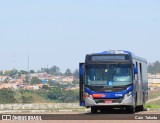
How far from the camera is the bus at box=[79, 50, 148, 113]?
36969 mm

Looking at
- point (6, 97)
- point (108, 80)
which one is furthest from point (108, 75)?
point (6, 97)

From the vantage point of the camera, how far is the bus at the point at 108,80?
121 feet

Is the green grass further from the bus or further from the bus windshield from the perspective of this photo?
the bus windshield

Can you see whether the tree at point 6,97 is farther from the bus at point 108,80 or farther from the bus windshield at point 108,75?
the bus windshield at point 108,75

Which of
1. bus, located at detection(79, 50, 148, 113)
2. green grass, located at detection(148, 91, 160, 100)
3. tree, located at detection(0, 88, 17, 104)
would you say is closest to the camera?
bus, located at detection(79, 50, 148, 113)

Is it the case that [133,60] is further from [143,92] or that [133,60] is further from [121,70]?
[143,92]

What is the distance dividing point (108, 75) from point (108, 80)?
10.7 inches

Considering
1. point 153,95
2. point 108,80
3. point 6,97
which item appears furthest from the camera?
point 153,95

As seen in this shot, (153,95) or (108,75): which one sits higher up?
(108,75)

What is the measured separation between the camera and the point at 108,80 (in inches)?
1459

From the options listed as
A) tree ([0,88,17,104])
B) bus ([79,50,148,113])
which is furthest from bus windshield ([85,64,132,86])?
tree ([0,88,17,104])

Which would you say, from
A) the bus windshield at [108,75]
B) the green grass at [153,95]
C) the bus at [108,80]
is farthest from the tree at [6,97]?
the bus windshield at [108,75]

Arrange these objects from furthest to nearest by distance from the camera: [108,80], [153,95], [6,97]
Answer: [153,95] < [6,97] < [108,80]

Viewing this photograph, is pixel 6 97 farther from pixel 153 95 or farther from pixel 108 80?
pixel 108 80
